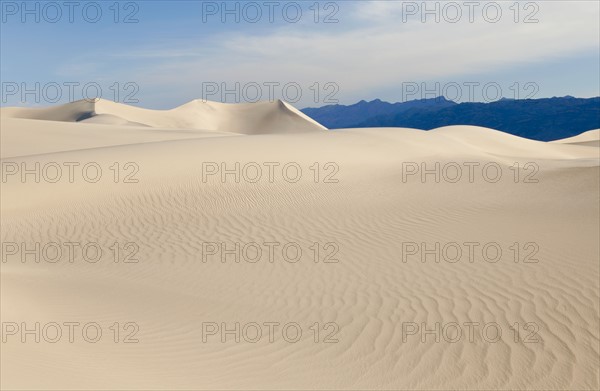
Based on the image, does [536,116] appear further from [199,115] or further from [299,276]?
[299,276]

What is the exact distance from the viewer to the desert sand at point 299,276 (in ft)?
15.3

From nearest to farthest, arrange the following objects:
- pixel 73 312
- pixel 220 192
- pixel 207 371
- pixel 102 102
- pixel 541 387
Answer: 1. pixel 541 387
2. pixel 207 371
3. pixel 73 312
4. pixel 220 192
5. pixel 102 102

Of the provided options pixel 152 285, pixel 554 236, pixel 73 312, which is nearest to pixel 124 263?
pixel 152 285

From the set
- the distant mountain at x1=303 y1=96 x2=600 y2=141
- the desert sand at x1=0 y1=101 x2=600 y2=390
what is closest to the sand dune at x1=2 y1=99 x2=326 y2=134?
the desert sand at x1=0 y1=101 x2=600 y2=390

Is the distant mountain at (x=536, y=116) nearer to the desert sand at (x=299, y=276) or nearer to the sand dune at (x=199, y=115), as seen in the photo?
the sand dune at (x=199, y=115)

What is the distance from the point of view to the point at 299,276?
7.58 m

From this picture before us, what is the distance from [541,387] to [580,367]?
0.53 m

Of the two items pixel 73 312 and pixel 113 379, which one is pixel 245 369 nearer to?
pixel 113 379

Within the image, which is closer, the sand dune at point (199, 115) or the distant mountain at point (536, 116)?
the sand dune at point (199, 115)

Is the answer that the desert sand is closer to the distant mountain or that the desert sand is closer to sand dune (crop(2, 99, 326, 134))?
sand dune (crop(2, 99, 326, 134))

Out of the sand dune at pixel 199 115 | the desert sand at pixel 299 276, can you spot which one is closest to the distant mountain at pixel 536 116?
the sand dune at pixel 199 115

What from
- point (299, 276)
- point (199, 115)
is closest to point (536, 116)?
point (199, 115)

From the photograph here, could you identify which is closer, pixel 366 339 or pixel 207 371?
pixel 207 371

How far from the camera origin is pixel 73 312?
613 cm
